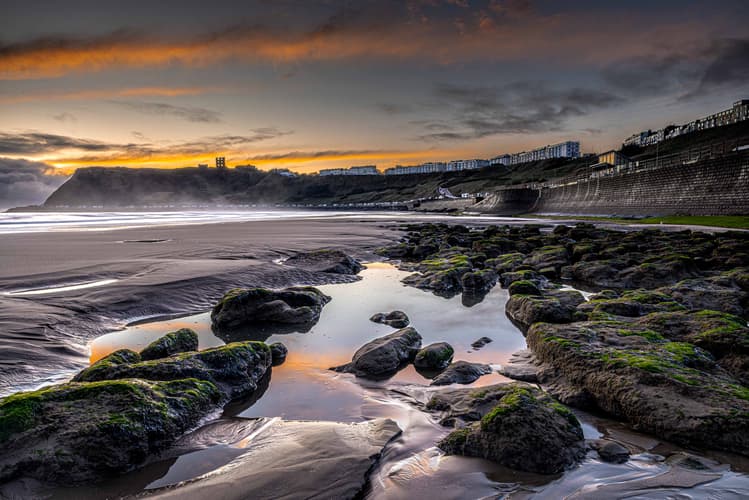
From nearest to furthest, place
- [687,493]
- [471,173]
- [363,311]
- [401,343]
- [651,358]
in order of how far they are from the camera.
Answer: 1. [687,493]
2. [651,358]
3. [401,343]
4. [363,311]
5. [471,173]

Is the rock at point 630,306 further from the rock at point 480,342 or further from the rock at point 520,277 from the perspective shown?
the rock at point 520,277

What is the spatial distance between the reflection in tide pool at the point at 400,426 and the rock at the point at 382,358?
0.66ft

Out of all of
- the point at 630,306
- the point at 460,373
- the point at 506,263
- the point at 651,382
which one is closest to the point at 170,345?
the point at 460,373

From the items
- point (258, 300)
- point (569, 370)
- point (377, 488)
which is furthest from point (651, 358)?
point (258, 300)

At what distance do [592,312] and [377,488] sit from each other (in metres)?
5.91

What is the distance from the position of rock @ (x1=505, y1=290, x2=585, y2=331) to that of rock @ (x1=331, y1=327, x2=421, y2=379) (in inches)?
108

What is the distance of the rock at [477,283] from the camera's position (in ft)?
38.7

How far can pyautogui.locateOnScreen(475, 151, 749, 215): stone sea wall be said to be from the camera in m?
31.1

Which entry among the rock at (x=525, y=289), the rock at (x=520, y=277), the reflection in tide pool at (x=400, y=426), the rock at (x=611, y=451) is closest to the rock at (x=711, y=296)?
the rock at (x=525, y=289)

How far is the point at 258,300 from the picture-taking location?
8.52 m

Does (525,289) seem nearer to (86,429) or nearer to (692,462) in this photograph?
(692,462)

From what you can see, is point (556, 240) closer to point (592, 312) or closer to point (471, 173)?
point (592, 312)

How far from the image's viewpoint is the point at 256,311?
8398 mm

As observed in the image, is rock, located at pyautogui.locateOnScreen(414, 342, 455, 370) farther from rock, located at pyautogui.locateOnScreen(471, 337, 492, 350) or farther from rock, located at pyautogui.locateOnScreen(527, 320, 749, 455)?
rock, located at pyautogui.locateOnScreen(527, 320, 749, 455)
